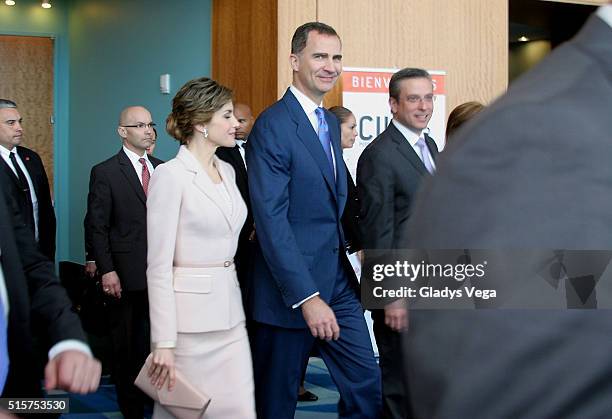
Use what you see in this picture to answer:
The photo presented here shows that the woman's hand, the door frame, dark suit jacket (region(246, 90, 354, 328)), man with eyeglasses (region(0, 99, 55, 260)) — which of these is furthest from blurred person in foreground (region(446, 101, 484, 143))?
the door frame

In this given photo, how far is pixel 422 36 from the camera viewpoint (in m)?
7.71

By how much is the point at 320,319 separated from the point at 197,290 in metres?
0.49

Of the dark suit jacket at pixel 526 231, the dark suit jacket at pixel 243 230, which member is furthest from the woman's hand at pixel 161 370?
the dark suit jacket at pixel 526 231

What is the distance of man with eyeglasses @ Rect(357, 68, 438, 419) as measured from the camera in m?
4.27

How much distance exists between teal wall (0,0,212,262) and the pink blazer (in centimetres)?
440

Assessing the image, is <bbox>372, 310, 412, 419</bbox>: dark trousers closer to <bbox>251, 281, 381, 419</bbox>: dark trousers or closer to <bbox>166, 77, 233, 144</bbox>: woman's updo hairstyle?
<bbox>251, 281, 381, 419</bbox>: dark trousers

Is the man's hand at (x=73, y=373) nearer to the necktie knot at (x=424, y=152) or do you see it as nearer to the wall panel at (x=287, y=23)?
the necktie knot at (x=424, y=152)

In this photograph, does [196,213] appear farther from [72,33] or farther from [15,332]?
[72,33]

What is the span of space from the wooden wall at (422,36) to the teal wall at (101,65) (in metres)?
1.22

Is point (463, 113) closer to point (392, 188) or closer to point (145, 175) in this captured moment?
point (392, 188)

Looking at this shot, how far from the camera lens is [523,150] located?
697mm

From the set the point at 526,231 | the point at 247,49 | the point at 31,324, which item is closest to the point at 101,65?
the point at 247,49

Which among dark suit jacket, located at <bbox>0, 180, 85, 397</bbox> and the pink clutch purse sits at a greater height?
dark suit jacket, located at <bbox>0, 180, 85, 397</bbox>

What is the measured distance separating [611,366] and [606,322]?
3 cm
